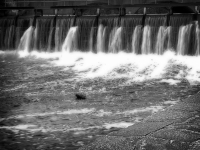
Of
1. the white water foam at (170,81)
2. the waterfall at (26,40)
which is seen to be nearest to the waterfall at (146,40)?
the white water foam at (170,81)

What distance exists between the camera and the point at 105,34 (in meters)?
24.2

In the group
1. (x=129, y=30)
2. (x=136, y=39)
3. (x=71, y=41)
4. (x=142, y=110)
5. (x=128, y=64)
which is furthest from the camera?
(x=71, y=41)

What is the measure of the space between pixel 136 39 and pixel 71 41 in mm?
4546

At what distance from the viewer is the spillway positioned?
21.5 metres

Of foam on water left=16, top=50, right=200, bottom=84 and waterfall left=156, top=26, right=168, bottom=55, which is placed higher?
waterfall left=156, top=26, right=168, bottom=55

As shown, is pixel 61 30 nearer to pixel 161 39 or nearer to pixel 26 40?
pixel 26 40

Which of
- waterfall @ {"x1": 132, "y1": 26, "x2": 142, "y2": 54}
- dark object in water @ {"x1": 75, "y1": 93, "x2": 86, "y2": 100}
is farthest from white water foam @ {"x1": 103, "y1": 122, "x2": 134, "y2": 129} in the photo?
waterfall @ {"x1": 132, "y1": 26, "x2": 142, "y2": 54}

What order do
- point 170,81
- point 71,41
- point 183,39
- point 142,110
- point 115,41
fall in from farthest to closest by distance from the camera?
point 71,41
point 115,41
point 183,39
point 170,81
point 142,110

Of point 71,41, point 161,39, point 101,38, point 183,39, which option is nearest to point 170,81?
point 183,39

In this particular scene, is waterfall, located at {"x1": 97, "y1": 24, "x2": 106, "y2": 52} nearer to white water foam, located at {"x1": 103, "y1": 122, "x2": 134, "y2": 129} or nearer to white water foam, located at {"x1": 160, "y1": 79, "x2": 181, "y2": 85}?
white water foam, located at {"x1": 160, "y1": 79, "x2": 181, "y2": 85}

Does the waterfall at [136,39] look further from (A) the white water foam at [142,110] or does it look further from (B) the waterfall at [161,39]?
(A) the white water foam at [142,110]

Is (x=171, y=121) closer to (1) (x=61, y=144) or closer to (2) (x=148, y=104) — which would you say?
(1) (x=61, y=144)

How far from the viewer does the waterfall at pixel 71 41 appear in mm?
25219

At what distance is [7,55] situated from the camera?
2562 cm
